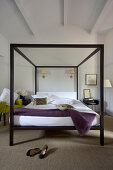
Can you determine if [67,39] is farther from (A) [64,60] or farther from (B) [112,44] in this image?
(B) [112,44]

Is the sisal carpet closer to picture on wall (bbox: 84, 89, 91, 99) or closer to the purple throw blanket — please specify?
the purple throw blanket

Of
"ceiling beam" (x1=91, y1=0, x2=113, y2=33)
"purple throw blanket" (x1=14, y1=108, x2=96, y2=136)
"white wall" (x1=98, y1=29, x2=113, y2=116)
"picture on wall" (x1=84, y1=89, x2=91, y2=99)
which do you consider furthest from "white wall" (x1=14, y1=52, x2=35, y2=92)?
"white wall" (x1=98, y1=29, x2=113, y2=116)

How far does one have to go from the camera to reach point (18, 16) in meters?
3.33

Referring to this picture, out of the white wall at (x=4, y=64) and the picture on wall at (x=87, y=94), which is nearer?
the white wall at (x=4, y=64)

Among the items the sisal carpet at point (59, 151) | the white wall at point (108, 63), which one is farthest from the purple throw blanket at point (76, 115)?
the white wall at point (108, 63)

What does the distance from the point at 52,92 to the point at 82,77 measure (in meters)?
1.41

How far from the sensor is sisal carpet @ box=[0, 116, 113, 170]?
1576 millimetres

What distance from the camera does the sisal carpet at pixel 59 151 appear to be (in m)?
1.58

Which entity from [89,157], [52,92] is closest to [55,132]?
[89,157]

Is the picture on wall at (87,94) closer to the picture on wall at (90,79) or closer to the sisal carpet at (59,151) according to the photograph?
the picture on wall at (90,79)

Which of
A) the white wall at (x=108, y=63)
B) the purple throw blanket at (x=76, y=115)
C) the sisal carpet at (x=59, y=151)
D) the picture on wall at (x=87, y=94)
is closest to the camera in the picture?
the sisal carpet at (x=59, y=151)

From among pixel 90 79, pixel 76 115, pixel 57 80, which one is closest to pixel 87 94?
pixel 90 79

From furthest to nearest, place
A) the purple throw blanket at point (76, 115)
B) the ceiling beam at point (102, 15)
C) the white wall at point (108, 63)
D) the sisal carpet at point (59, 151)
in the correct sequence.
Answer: the white wall at point (108, 63) → the ceiling beam at point (102, 15) → the purple throw blanket at point (76, 115) → the sisal carpet at point (59, 151)

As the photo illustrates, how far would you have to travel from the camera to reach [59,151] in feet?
6.23
